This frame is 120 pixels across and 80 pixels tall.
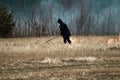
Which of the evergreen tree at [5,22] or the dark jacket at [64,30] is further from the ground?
the evergreen tree at [5,22]

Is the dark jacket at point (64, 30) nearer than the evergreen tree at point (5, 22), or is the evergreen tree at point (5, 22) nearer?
the dark jacket at point (64, 30)

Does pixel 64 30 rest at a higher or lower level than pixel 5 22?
lower

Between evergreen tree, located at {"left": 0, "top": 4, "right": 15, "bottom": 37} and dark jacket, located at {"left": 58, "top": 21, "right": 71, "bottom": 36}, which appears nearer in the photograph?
dark jacket, located at {"left": 58, "top": 21, "right": 71, "bottom": 36}

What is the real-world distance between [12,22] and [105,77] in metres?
63.6

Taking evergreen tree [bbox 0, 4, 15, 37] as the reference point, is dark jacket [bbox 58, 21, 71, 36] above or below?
below

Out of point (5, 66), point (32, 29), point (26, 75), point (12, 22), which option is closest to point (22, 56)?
point (5, 66)

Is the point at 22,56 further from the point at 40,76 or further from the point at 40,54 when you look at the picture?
the point at 40,76

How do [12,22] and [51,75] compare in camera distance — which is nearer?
[51,75]

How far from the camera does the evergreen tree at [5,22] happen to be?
7469 cm

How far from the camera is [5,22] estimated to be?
248 feet

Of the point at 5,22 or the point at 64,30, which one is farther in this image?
the point at 5,22

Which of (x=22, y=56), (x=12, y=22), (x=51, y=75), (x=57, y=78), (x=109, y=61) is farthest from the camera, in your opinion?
(x=12, y=22)

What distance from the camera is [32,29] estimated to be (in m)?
106

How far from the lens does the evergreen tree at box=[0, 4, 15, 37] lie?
7469 centimetres
